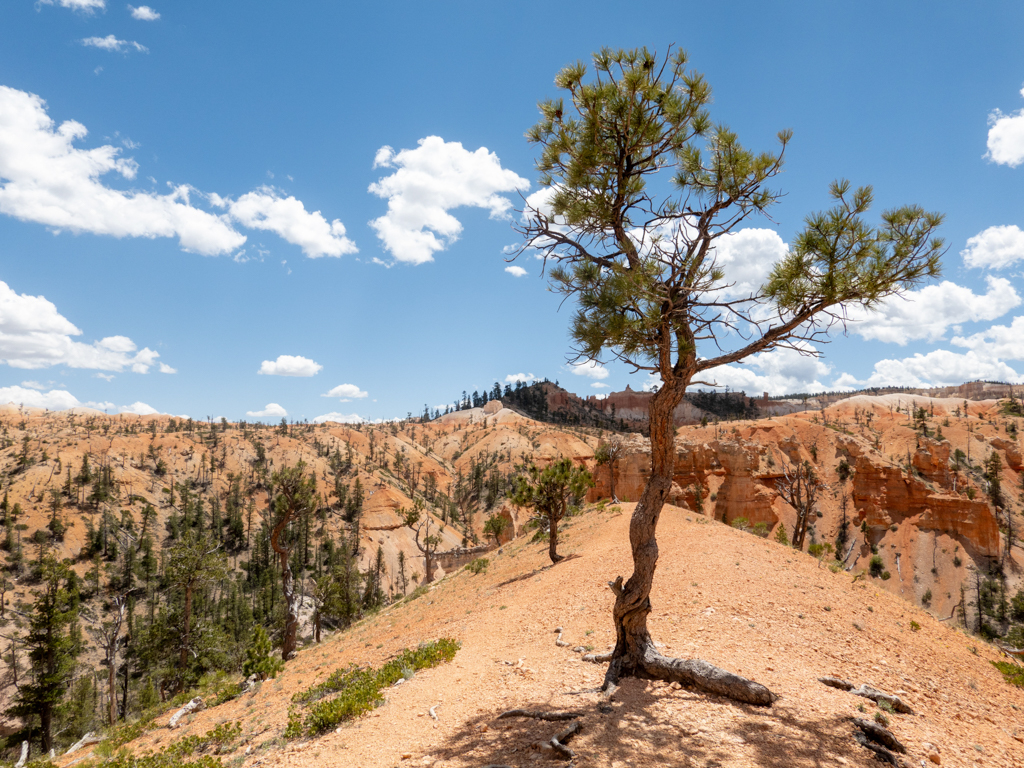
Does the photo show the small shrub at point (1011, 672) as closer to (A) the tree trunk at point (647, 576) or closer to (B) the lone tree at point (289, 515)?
(A) the tree trunk at point (647, 576)

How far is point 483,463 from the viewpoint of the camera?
8906 centimetres

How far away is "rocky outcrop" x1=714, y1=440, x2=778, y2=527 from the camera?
126 ft

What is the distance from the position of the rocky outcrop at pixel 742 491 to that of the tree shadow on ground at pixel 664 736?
1421 inches

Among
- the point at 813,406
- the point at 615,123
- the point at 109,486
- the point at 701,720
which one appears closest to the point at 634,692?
the point at 701,720

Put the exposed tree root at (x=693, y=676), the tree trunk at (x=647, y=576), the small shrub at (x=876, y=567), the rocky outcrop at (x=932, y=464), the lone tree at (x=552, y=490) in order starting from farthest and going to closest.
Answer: the rocky outcrop at (x=932, y=464)
the small shrub at (x=876, y=567)
the lone tree at (x=552, y=490)
the tree trunk at (x=647, y=576)
the exposed tree root at (x=693, y=676)

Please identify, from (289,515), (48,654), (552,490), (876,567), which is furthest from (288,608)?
(876,567)

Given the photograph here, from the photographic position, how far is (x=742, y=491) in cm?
3869

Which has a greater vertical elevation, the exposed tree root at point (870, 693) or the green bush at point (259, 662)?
the exposed tree root at point (870, 693)

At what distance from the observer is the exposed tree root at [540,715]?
5352mm

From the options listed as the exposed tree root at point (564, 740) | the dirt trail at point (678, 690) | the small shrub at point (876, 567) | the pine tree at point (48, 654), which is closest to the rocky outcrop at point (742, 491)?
the small shrub at point (876, 567)

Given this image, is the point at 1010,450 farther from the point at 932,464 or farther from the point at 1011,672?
the point at 1011,672

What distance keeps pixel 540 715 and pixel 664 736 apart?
4.44 feet

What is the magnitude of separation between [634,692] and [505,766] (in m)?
2.35

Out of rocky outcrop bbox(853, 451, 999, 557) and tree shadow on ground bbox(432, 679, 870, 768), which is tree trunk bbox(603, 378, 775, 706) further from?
rocky outcrop bbox(853, 451, 999, 557)
